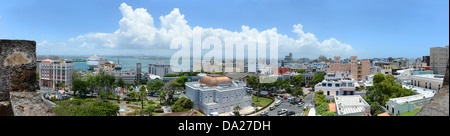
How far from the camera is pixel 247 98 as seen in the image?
54.9 feet

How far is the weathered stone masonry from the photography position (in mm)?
2488

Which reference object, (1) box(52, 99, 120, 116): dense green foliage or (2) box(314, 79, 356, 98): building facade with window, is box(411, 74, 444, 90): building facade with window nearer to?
(2) box(314, 79, 356, 98): building facade with window

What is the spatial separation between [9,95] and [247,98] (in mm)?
14757

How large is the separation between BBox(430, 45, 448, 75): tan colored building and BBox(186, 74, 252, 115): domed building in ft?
64.2

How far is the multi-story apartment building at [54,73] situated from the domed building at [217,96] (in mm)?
15164

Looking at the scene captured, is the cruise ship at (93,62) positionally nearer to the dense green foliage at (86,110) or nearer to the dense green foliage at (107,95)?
the dense green foliage at (107,95)

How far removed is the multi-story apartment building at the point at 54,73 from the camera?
2461 centimetres

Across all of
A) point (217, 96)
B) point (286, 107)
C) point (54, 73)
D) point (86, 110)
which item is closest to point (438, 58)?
point (286, 107)

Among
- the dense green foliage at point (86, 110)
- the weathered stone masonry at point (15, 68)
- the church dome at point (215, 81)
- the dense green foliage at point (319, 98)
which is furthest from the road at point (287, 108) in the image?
the weathered stone masonry at point (15, 68)

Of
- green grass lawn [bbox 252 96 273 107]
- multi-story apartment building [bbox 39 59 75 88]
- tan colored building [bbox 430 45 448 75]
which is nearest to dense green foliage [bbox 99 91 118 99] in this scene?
multi-story apartment building [bbox 39 59 75 88]

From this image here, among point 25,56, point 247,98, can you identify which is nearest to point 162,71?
point 247,98

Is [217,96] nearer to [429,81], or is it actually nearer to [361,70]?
[429,81]

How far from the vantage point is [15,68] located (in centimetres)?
265
